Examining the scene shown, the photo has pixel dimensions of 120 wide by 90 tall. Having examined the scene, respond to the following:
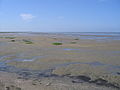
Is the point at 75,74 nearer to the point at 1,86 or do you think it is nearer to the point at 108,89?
the point at 108,89

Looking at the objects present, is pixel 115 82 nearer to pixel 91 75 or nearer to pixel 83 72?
pixel 91 75

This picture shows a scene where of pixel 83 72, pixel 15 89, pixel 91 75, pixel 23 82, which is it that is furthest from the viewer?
pixel 83 72

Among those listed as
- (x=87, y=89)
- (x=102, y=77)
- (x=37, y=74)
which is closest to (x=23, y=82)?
(x=37, y=74)

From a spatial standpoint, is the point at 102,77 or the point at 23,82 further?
the point at 102,77

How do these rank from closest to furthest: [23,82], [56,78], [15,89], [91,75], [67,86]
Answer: [15,89]
[67,86]
[23,82]
[56,78]
[91,75]

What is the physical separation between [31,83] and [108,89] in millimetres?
3185

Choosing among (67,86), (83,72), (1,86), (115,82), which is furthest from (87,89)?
(1,86)

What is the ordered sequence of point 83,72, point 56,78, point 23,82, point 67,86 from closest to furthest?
point 67,86 < point 23,82 < point 56,78 < point 83,72

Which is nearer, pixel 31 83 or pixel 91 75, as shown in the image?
pixel 31 83

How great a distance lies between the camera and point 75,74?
689 centimetres

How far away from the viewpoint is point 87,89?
504 centimetres

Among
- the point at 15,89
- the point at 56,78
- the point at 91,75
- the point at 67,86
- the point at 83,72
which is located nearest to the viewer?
the point at 15,89

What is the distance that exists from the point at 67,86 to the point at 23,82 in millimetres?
1935

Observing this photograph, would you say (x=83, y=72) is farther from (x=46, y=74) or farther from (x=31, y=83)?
(x=31, y=83)
